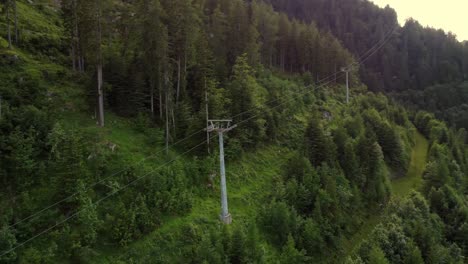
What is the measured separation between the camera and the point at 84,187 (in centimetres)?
1792

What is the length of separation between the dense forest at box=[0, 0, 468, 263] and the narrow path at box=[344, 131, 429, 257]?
0.27 metres

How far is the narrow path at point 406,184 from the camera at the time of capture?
2819cm

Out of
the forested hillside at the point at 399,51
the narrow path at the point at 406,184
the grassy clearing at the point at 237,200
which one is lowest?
the narrow path at the point at 406,184

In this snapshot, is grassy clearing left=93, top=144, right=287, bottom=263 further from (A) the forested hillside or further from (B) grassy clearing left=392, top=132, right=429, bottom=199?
(A) the forested hillside

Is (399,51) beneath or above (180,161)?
above

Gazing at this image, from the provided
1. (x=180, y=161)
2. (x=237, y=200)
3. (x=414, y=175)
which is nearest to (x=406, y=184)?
(x=414, y=175)

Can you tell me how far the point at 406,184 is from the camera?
41656 millimetres

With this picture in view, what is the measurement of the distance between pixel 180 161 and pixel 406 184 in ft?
104

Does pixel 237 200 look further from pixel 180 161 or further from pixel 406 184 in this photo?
pixel 406 184

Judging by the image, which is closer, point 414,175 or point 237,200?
point 237,200

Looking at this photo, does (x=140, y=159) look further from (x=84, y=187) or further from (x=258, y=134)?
(x=258, y=134)

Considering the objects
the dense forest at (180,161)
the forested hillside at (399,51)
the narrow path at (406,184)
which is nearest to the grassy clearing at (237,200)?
the dense forest at (180,161)

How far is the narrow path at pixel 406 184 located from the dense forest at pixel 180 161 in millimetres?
267

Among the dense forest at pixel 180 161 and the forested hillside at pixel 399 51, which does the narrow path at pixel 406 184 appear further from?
the forested hillside at pixel 399 51
